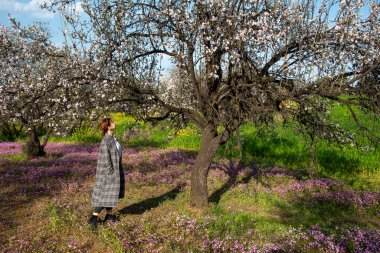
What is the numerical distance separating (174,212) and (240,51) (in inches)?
195

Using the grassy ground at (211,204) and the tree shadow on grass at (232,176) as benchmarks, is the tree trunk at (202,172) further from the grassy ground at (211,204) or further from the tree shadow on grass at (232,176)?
the tree shadow on grass at (232,176)

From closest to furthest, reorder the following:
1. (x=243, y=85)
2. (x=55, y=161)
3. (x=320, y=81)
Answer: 1. (x=320, y=81)
2. (x=243, y=85)
3. (x=55, y=161)

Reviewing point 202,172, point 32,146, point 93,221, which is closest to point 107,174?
point 93,221

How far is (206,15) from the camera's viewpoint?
381 inches

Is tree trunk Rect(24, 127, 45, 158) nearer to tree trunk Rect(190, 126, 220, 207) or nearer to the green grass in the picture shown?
the green grass

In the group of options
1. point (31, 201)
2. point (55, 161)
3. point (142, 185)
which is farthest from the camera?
point (55, 161)

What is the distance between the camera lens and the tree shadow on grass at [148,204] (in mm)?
11617

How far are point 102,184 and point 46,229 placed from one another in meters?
1.98

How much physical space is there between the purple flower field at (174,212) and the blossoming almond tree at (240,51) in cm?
204

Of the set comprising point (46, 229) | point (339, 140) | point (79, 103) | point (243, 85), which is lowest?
point (46, 229)

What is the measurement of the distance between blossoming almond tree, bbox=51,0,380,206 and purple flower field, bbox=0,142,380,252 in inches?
80.5

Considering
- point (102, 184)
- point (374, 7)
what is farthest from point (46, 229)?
point (374, 7)

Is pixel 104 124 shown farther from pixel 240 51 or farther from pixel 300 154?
pixel 300 154

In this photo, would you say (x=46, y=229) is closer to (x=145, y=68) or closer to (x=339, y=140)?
(x=145, y=68)
